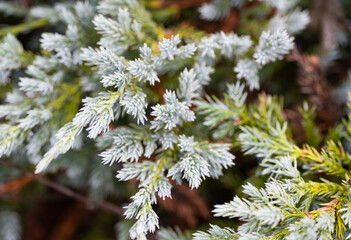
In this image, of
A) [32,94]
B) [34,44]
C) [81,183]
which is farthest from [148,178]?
[34,44]

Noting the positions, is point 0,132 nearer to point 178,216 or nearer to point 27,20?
point 27,20

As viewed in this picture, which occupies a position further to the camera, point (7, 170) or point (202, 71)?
point (7, 170)

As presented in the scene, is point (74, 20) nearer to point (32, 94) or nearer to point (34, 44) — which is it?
point (32, 94)

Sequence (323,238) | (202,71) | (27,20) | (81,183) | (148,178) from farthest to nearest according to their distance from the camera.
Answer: (81,183)
(27,20)
(202,71)
(148,178)
(323,238)

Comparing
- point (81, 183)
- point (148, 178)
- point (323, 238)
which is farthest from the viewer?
point (81, 183)

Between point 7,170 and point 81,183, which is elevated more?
point 7,170

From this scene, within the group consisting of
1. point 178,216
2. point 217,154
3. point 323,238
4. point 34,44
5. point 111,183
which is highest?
point 34,44

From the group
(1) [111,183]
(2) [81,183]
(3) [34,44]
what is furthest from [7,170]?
(3) [34,44]
